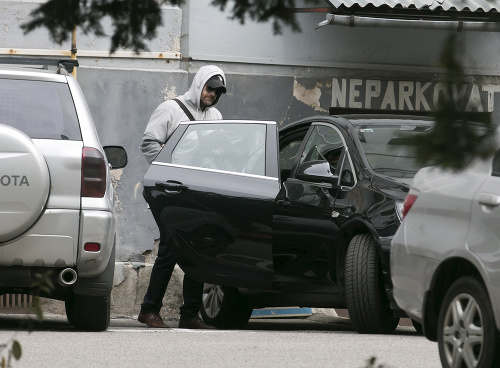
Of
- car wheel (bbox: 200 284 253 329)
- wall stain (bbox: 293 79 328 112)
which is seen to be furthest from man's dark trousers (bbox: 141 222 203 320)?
wall stain (bbox: 293 79 328 112)

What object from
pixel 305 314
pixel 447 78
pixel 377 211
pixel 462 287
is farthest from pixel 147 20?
pixel 305 314

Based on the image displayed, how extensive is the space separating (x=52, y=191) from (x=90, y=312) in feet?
3.33

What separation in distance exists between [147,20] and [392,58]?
10.3 metres

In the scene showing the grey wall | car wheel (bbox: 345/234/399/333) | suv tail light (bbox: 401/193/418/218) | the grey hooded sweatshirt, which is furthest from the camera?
the grey wall

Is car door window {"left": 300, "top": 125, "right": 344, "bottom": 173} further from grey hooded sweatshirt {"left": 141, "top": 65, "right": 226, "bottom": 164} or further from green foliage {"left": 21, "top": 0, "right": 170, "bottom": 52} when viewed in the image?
green foliage {"left": 21, "top": 0, "right": 170, "bottom": 52}

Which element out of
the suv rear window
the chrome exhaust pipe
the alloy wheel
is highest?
the suv rear window

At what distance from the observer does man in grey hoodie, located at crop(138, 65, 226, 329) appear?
889cm

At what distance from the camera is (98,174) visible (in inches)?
276

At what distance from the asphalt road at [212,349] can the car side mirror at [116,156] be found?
1174 mm

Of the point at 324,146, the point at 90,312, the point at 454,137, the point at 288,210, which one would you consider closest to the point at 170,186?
the point at 288,210

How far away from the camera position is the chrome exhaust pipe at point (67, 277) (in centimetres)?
693

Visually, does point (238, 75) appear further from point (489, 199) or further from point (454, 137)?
point (454, 137)

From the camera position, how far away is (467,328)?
4.85 m

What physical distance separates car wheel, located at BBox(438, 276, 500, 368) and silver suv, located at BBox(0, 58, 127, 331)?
8.54 ft
